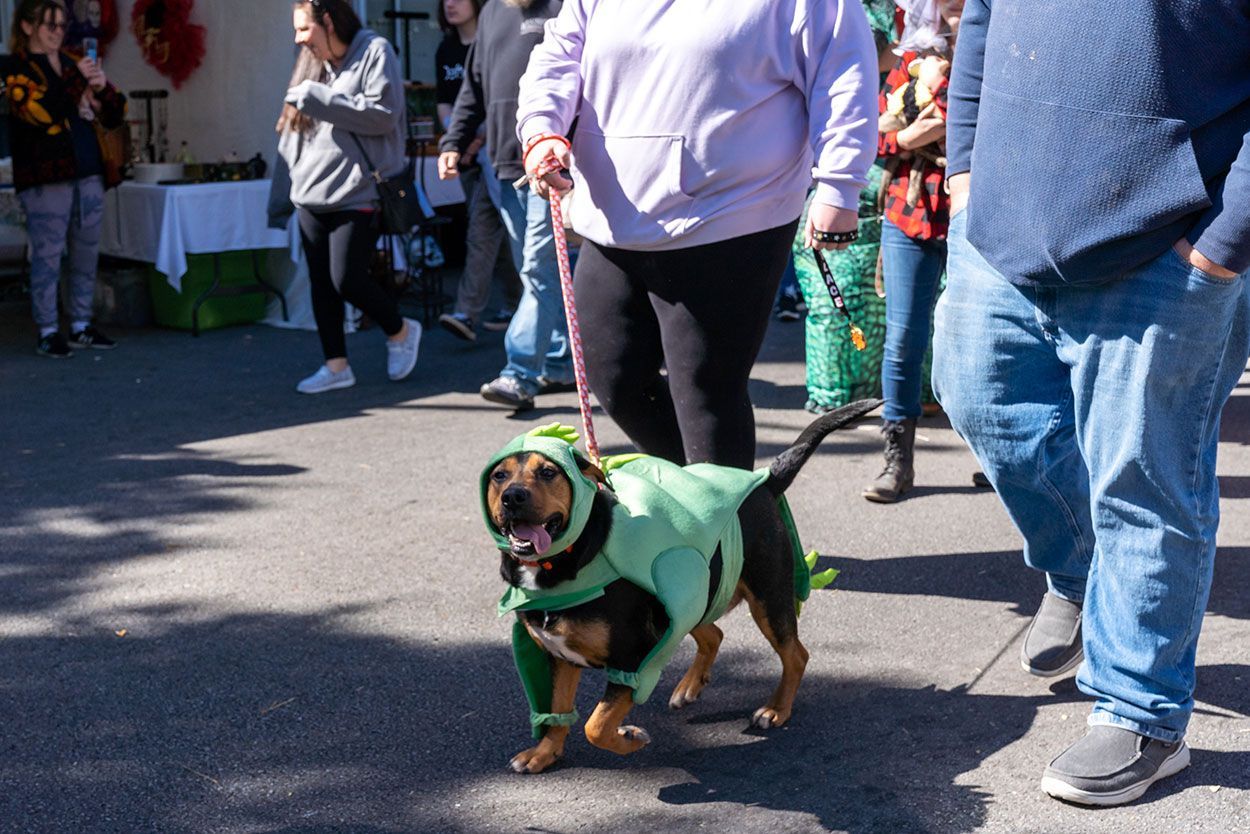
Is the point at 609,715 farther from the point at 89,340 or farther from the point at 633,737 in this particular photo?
the point at 89,340

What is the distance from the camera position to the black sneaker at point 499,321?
906cm

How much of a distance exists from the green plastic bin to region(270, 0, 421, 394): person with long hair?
218cm

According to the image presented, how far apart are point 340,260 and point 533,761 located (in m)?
4.26

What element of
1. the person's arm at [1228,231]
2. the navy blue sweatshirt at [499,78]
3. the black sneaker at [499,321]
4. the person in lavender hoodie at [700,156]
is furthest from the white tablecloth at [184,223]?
the person's arm at [1228,231]

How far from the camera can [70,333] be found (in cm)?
861

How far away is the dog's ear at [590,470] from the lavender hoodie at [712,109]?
74 centimetres

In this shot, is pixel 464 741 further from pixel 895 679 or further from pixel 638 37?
pixel 638 37

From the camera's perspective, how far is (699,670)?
11.5 feet

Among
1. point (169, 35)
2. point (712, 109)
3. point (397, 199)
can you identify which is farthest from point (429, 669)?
point (169, 35)

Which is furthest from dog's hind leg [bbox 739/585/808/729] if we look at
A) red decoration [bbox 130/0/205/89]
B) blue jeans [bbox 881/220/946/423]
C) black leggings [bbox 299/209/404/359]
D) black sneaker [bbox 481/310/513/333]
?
red decoration [bbox 130/0/205/89]

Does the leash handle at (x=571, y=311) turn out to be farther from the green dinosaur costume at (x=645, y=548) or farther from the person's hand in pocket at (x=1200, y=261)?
the person's hand in pocket at (x=1200, y=261)

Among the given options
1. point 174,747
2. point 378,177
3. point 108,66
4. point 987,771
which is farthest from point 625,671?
point 108,66

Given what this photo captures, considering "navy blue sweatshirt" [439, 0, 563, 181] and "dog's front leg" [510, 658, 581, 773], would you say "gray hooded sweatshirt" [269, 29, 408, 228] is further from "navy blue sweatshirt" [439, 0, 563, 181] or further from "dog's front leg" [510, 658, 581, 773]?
"dog's front leg" [510, 658, 581, 773]

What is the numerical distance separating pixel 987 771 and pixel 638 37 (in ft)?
6.08
